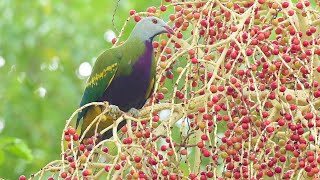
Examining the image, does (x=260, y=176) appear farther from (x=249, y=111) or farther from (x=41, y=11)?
(x=41, y=11)

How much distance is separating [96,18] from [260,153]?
12.8ft

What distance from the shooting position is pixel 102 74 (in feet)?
10.1

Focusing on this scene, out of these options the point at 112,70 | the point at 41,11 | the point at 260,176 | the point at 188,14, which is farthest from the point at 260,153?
the point at 41,11

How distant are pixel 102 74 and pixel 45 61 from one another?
313cm

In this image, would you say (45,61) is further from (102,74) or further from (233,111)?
(233,111)

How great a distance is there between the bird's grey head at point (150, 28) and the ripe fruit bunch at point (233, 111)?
0.19 meters

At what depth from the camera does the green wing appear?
118 inches

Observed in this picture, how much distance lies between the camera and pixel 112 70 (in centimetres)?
305

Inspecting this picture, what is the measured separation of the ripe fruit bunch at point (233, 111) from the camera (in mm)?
2062

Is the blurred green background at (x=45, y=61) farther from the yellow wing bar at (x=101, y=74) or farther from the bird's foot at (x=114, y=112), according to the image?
the bird's foot at (x=114, y=112)

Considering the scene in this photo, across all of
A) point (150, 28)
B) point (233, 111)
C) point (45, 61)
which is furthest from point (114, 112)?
point (45, 61)

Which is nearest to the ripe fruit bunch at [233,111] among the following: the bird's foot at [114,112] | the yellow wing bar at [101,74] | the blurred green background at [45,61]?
the bird's foot at [114,112]

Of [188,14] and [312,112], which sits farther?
[188,14]

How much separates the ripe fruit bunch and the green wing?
0.53m
